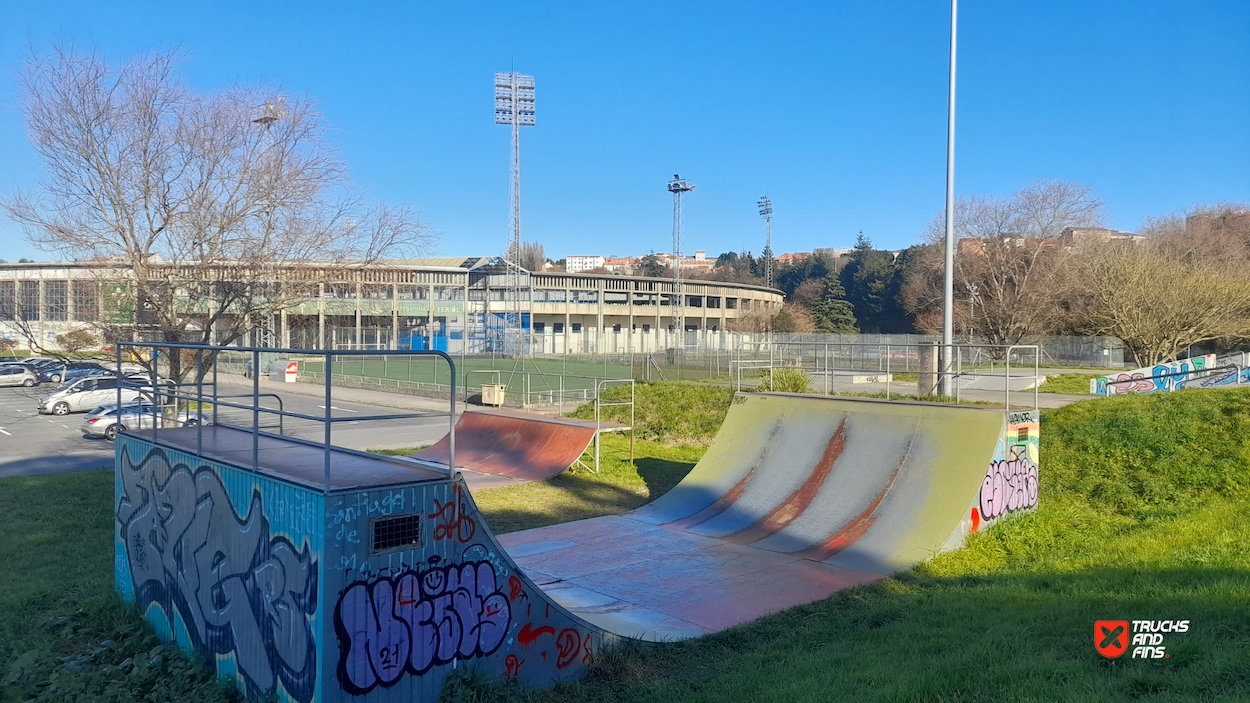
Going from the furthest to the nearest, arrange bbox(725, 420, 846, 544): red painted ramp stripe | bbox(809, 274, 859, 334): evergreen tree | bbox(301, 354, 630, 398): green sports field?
bbox(809, 274, 859, 334): evergreen tree
bbox(301, 354, 630, 398): green sports field
bbox(725, 420, 846, 544): red painted ramp stripe

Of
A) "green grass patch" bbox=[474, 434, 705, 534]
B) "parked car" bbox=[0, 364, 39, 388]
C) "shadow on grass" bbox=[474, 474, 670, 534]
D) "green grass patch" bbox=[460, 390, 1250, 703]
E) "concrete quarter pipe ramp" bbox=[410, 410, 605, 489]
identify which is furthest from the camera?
"parked car" bbox=[0, 364, 39, 388]

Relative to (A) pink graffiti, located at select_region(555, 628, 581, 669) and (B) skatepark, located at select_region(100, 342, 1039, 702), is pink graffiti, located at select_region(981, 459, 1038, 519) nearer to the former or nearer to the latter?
(B) skatepark, located at select_region(100, 342, 1039, 702)

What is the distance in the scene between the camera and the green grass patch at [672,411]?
2259cm

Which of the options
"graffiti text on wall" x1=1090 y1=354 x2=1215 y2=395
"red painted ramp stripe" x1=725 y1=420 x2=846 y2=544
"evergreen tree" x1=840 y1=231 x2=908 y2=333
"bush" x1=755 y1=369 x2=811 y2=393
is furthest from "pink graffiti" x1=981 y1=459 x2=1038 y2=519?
"evergreen tree" x1=840 y1=231 x2=908 y2=333

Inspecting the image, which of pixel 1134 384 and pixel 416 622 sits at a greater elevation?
pixel 1134 384

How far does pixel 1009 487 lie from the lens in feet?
36.0

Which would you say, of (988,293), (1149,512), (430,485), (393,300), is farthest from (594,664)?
(988,293)

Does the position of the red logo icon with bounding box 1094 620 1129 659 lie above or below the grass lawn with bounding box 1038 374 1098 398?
below

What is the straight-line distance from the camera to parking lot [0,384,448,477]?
58.0 ft

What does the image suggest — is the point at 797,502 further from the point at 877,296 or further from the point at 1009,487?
the point at 877,296

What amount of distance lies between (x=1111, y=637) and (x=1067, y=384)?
32.7 meters

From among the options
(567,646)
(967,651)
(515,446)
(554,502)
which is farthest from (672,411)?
(967,651)

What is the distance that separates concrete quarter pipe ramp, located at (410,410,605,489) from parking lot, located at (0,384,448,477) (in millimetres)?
2435

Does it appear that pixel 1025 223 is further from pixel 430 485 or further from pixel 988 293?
pixel 430 485
